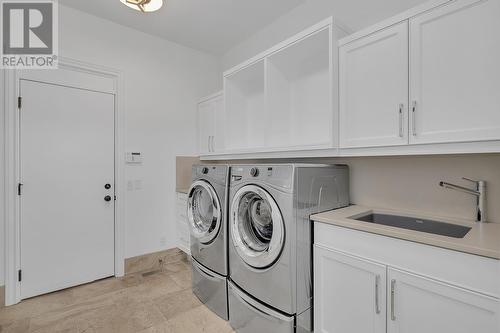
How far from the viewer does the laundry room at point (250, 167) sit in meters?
1.18

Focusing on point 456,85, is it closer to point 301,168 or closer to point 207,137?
point 301,168

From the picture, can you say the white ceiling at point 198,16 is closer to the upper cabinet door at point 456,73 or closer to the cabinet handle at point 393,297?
the upper cabinet door at point 456,73

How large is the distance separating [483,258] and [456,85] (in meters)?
0.83

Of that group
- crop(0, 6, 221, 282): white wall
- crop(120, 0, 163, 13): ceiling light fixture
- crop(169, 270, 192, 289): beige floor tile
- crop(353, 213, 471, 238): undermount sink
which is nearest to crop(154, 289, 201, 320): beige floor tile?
crop(169, 270, 192, 289): beige floor tile

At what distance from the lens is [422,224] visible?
4.99 feet

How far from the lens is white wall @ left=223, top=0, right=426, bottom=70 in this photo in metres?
1.76

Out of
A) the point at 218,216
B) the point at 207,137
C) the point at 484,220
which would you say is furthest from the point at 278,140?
the point at 484,220

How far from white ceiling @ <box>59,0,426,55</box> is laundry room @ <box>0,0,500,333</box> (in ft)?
0.07

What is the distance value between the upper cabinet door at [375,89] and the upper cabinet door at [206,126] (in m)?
1.77

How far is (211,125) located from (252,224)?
1.59 metres

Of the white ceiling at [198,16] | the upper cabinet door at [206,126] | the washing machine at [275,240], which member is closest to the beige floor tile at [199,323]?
the washing machine at [275,240]

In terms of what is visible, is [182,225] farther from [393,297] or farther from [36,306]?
[393,297]

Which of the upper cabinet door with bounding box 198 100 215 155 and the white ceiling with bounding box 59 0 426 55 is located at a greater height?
the white ceiling with bounding box 59 0 426 55

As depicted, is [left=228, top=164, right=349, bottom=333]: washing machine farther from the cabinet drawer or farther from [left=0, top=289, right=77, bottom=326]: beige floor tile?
[left=0, top=289, right=77, bottom=326]: beige floor tile
